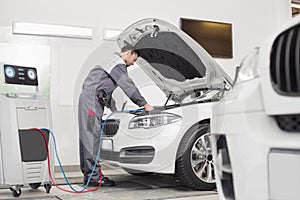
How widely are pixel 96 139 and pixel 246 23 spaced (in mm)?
3896

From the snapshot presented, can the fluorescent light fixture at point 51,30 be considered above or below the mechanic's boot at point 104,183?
above

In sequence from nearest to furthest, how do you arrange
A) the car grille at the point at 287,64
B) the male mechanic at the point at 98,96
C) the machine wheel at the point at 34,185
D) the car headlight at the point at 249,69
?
the car grille at the point at 287,64
the car headlight at the point at 249,69
the machine wheel at the point at 34,185
the male mechanic at the point at 98,96

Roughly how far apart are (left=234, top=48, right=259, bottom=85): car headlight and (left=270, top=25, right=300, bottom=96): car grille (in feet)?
0.31

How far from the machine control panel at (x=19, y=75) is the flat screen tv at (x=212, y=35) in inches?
121

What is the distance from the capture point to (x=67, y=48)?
201 inches

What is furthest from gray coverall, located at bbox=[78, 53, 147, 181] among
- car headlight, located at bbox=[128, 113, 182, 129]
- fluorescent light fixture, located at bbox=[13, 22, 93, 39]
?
fluorescent light fixture, located at bbox=[13, 22, 93, 39]

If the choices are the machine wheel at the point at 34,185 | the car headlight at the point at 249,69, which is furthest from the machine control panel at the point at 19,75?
the car headlight at the point at 249,69

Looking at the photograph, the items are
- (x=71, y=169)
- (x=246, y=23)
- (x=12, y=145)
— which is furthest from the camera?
(x=246, y=23)

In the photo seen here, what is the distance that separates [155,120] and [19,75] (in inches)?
43.8

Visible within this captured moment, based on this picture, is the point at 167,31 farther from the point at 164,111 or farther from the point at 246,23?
the point at 246,23

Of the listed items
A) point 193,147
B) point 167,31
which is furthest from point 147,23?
point 193,147

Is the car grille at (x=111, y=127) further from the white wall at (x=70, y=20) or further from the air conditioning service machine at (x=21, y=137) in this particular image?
the white wall at (x=70, y=20)

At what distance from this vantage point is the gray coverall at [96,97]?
131 inches

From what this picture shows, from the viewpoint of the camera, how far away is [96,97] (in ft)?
11.3
